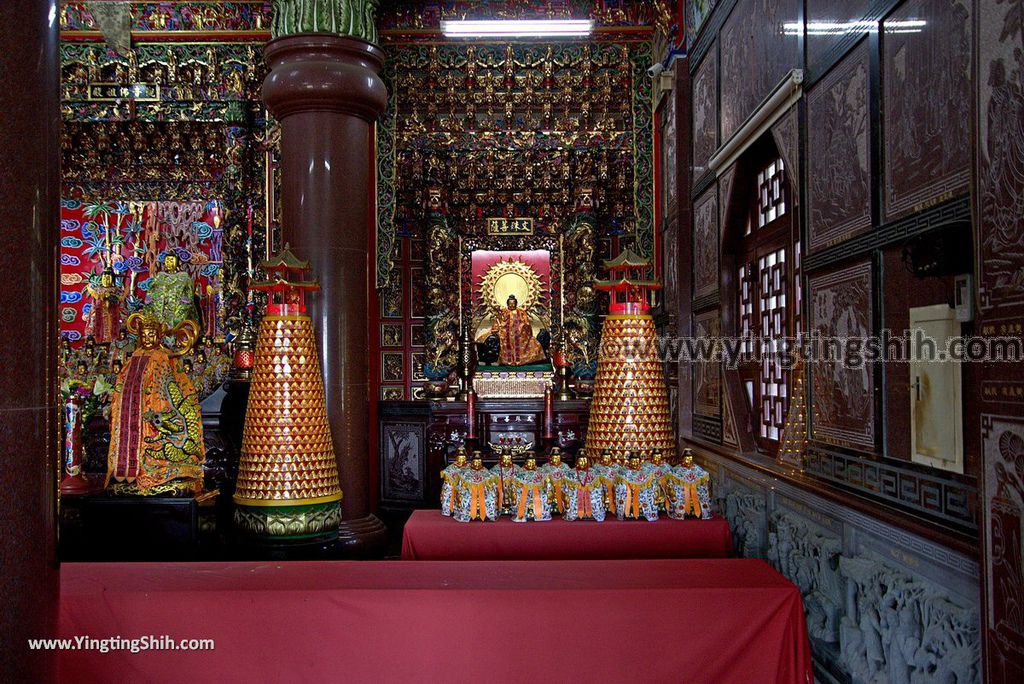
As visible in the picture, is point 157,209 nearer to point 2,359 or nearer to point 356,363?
point 356,363

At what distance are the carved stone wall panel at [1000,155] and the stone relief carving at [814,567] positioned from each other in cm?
129

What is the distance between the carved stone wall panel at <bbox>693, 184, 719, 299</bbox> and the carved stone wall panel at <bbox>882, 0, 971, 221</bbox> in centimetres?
225

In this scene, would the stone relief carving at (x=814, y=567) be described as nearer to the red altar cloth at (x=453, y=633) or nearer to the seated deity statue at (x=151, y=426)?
the red altar cloth at (x=453, y=633)

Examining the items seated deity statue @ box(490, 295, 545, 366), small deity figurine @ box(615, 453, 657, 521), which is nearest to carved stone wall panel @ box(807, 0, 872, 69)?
small deity figurine @ box(615, 453, 657, 521)

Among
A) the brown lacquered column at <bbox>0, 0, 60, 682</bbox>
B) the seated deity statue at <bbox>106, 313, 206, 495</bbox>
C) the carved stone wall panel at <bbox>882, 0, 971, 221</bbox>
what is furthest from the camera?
the seated deity statue at <bbox>106, 313, 206, 495</bbox>

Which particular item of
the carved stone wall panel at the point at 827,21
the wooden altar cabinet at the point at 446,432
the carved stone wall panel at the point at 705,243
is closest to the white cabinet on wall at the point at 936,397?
the carved stone wall panel at the point at 827,21

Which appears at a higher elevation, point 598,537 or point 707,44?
point 707,44

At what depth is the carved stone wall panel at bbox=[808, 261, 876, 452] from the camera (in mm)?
2586

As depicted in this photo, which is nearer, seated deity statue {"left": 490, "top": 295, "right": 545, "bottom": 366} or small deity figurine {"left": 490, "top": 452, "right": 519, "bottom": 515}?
small deity figurine {"left": 490, "top": 452, "right": 519, "bottom": 515}

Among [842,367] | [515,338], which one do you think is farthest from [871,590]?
[515,338]

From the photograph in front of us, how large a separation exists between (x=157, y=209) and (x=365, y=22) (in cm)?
301

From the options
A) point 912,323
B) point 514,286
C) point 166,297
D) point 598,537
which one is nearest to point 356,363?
point 166,297

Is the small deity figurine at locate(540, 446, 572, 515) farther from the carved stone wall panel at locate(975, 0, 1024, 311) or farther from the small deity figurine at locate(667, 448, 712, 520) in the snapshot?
the carved stone wall panel at locate(975, 0, 1024, 311)

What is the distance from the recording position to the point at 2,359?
1.43m
